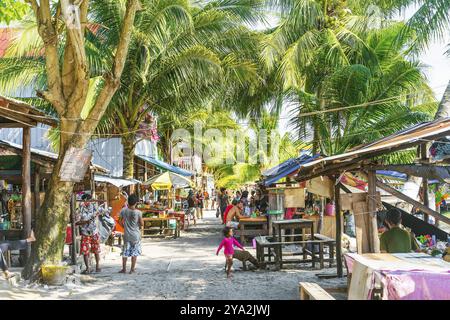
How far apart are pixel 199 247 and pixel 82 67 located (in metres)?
6.89

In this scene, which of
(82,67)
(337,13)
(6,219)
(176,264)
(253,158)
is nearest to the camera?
(82,67)

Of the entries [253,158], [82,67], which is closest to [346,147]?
[82,67]

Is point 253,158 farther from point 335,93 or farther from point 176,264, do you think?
point 176,264

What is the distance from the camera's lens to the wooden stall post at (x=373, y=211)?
25.4ft

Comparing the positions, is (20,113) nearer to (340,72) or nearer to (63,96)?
(63,96)

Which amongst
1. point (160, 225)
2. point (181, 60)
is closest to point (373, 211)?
point (181, 60)

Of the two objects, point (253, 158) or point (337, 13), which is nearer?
point (337, 13)

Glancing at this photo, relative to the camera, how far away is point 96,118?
9.16m

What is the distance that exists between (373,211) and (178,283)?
360 cm

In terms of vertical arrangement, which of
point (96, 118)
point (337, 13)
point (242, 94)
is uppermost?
point (337, 13)

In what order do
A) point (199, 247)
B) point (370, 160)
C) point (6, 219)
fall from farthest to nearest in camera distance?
point (199, 247) < point (6, 219) < point (370, 160)

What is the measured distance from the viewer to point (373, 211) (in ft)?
25.7

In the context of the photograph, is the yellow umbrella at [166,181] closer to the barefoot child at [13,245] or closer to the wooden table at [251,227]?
the wooden table at [251,227]

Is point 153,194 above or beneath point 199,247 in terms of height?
above
